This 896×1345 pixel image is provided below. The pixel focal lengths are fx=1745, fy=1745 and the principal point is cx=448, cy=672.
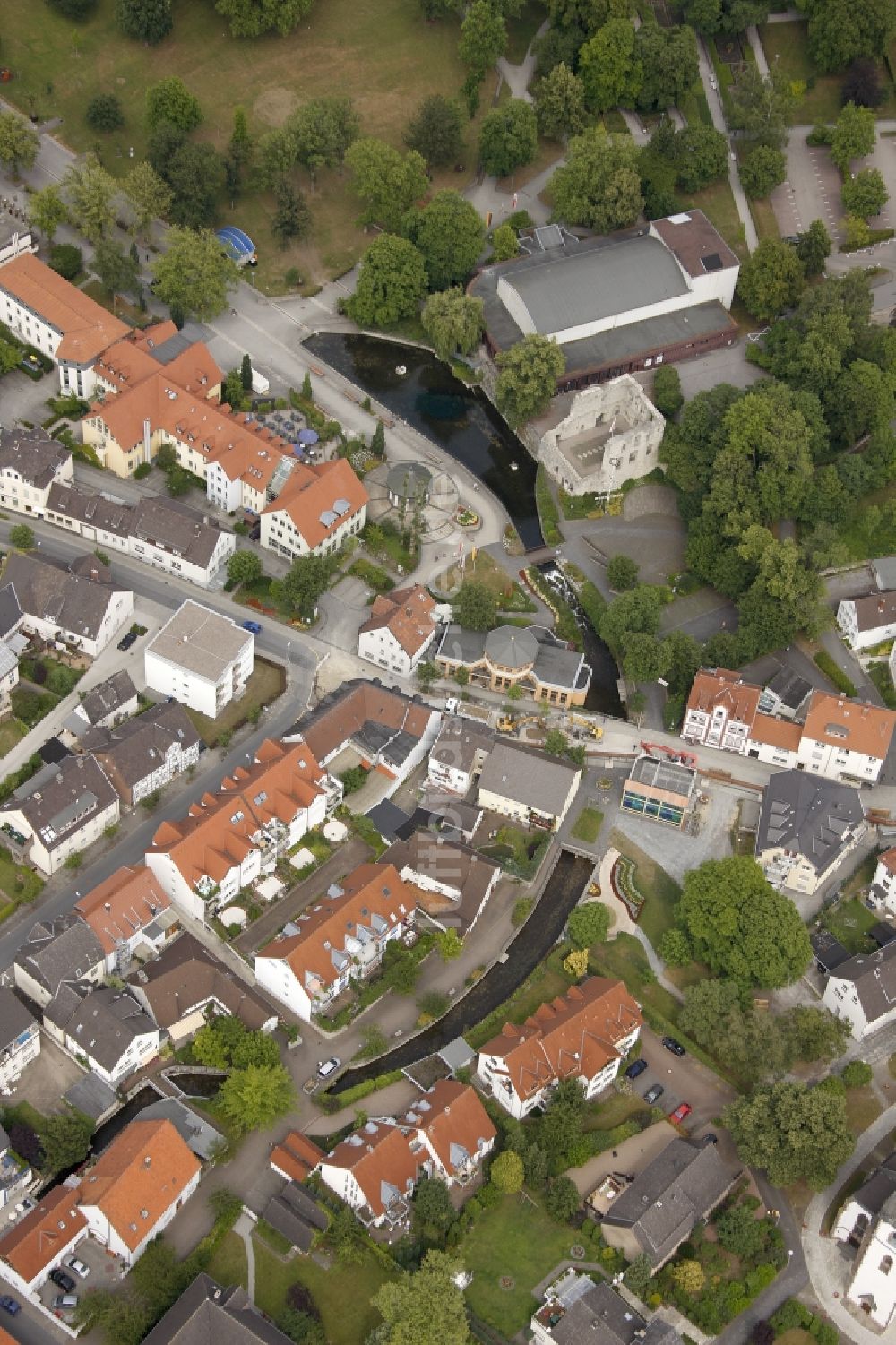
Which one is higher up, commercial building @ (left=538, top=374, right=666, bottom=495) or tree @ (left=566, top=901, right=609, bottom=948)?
commercial building @ (left=538, top=374, right=666, bottom=495)

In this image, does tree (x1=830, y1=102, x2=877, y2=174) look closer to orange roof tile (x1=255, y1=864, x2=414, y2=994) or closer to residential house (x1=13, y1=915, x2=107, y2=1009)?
orange roof tile (x1=255, y1=864, x2=414, y2=994)

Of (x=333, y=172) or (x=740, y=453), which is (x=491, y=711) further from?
(x=333, y=172)

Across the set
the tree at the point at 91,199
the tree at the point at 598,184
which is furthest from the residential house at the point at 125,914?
the tree at the point at 598,184

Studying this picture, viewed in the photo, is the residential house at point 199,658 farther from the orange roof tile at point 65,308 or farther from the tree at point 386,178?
the tree at point 386,178

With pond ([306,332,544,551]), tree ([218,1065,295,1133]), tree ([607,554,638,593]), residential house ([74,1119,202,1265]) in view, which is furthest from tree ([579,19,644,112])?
residential house ([74,1119,202,1265])

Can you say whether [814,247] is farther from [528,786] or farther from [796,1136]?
[796,1136]

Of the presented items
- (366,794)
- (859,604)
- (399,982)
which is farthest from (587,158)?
(399,982)
